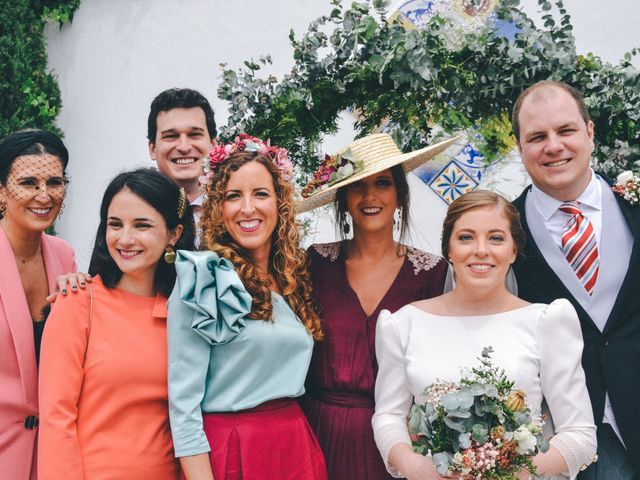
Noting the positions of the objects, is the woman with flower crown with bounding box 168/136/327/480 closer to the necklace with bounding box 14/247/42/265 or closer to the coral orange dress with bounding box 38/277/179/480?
the coral orange dress with bounding box 38/277/179/480

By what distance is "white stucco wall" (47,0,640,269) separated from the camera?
618cm

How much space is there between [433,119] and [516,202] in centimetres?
65

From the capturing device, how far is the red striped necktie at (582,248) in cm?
323

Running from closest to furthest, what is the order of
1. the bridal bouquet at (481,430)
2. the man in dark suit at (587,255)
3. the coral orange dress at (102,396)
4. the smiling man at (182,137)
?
the bridal bouquet at (481,430) → the coral orange dress at (102,396) → the man in dark suit at (587,255) → the smiling man at (182,137)

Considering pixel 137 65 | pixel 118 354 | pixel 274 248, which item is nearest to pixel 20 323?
pixel 118 354

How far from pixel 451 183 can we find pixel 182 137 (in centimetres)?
248

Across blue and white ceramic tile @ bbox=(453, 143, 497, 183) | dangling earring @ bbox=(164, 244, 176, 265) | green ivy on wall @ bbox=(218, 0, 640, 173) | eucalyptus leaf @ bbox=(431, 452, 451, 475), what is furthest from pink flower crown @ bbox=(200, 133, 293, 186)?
blue and white ceramic tile @ bbox=(453, 143, 497, 183)

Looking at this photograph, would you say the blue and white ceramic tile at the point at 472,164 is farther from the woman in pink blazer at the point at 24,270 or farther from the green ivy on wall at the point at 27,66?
the green ivy on wall at the point at 27,66

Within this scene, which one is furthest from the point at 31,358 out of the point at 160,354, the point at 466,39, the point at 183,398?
the point at 466,39

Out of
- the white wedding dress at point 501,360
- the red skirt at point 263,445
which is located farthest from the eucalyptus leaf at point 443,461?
the red skirt at point 263,445

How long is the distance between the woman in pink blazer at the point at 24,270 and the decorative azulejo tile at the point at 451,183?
3229mm

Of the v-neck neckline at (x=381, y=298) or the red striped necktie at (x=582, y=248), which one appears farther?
the v-neck neckline at (x=381, y=298)

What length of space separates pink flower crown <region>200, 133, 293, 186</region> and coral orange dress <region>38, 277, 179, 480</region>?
0.80 m

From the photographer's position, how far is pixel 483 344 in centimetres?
291
